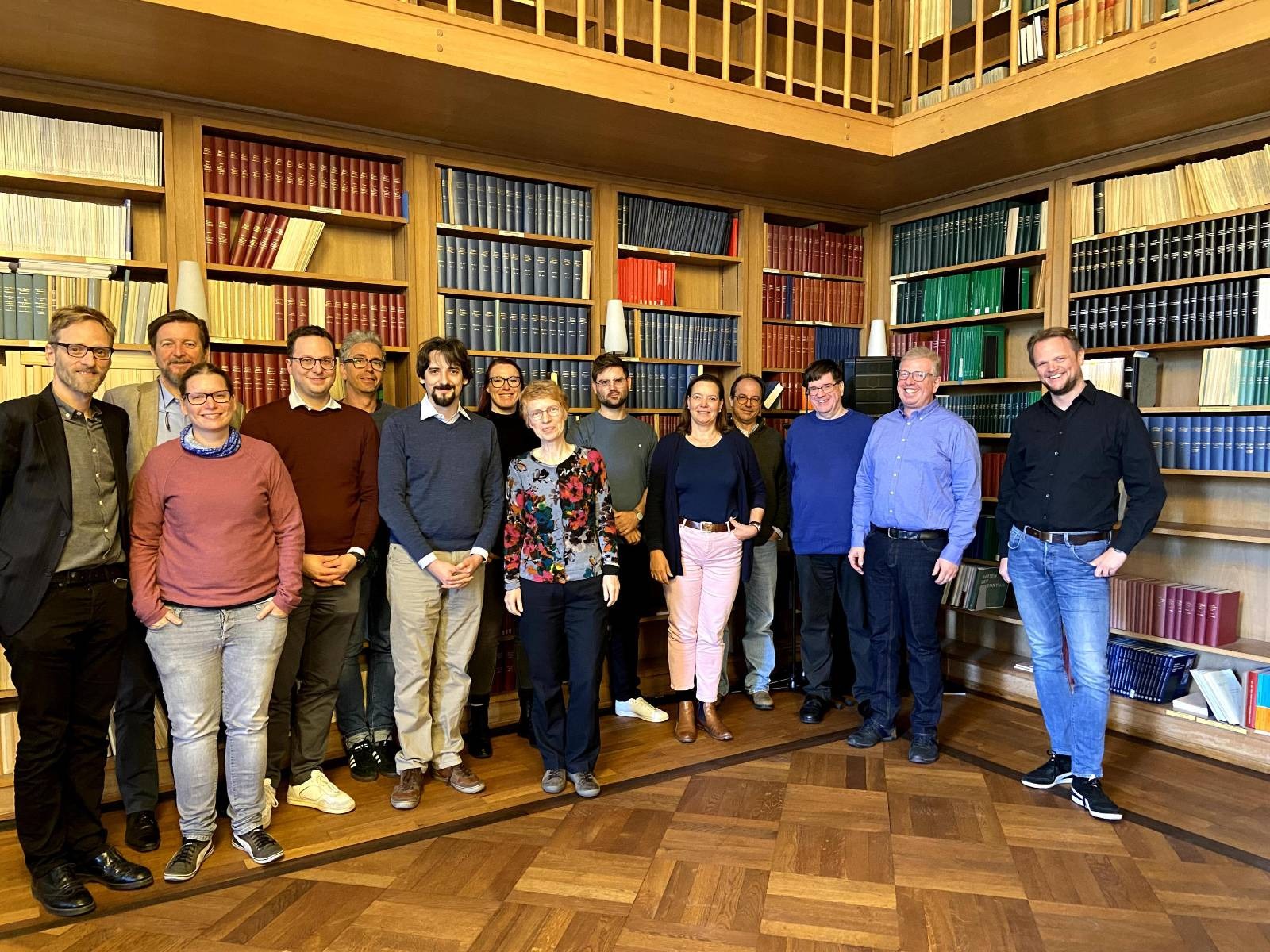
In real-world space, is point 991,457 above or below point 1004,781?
above

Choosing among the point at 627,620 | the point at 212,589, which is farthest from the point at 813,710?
the point at 212,589

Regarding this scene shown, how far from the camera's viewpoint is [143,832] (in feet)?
9.04

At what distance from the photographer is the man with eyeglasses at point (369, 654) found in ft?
10.5

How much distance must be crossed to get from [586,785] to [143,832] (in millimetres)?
1413

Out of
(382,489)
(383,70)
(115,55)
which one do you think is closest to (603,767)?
(382,489)

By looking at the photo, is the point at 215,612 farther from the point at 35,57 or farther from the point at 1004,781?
the point at 1004,781

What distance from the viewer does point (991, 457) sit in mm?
4570

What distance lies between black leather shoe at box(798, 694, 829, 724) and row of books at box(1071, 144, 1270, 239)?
2.52 m

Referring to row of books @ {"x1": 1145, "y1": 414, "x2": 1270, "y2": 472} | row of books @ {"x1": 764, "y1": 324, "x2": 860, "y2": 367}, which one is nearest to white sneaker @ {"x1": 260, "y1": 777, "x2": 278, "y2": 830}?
row of books @ {"x1": 764, "y1": 324, "x2": 860, "y2": 367}

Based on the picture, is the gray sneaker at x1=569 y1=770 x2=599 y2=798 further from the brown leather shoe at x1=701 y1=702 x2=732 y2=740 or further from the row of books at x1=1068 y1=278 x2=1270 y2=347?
the row of books at x1=1068 y1=278 x2=1270 y2=347

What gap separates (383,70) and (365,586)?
1850 mm

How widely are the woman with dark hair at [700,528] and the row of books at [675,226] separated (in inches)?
50.8

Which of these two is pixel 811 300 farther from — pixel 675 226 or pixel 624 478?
pixel 624 478

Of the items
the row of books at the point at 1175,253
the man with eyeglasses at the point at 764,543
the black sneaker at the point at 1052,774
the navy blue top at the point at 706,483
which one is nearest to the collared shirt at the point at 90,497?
the navy blue top at the point at 706,483
